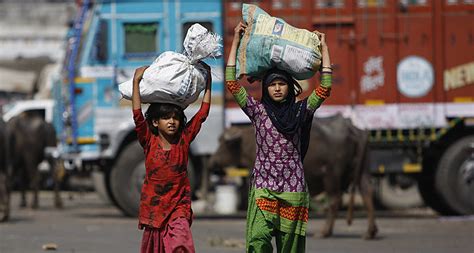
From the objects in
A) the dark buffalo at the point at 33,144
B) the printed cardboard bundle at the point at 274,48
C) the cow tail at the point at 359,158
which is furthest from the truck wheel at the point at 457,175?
the printed cardboard bundle at the point at 274,48

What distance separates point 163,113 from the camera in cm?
823

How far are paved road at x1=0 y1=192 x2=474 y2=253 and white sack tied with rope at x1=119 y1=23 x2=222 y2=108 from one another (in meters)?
4.22

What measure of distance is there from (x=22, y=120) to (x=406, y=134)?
22.7 ft

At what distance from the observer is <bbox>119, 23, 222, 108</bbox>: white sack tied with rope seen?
8.21 m

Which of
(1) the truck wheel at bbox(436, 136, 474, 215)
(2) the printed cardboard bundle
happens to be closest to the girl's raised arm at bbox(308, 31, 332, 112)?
(2) the printed cardboard bundle

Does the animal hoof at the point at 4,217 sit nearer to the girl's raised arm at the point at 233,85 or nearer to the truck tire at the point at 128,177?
the truck tire at the point at 128,177

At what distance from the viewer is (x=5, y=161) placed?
53.9ft

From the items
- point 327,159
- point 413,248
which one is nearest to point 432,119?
point 327,159

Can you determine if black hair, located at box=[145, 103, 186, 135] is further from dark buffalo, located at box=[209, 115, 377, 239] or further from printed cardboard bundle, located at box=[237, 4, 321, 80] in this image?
dark buffalo, located at box=[209, 115, 377, 239]

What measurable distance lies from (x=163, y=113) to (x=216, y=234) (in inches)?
260

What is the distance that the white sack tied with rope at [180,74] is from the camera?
8211mm

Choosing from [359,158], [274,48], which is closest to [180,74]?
[274,48]

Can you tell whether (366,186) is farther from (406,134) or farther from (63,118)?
(63,118)

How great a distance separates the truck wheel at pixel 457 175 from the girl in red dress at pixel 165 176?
9887 millimetres
